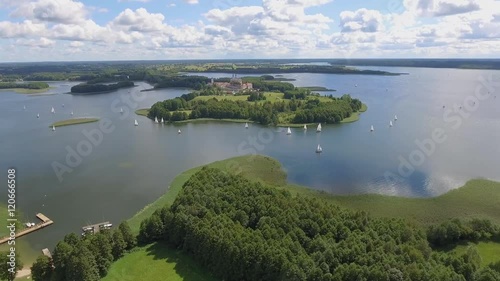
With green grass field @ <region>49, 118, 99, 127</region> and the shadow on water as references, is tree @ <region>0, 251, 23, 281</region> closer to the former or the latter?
the shadow on water

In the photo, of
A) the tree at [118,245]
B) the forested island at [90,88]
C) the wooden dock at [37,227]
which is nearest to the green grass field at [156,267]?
the tree at [118,245]

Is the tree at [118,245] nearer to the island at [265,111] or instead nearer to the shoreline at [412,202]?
the shoreline at [412,202]

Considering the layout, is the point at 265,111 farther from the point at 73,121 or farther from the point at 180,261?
the point at 180,261

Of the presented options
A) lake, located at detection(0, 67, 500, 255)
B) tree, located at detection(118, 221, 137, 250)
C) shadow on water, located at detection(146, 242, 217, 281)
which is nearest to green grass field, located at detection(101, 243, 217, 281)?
shadow on water, located at detection(146, 242, 217, 281)

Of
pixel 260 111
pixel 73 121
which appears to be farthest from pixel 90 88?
pixel 260 111

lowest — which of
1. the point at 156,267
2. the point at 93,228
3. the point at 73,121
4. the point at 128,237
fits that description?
the point at 156,267

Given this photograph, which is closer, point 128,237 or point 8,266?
point 8,266

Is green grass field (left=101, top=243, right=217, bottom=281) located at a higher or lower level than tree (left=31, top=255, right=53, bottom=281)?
lower
